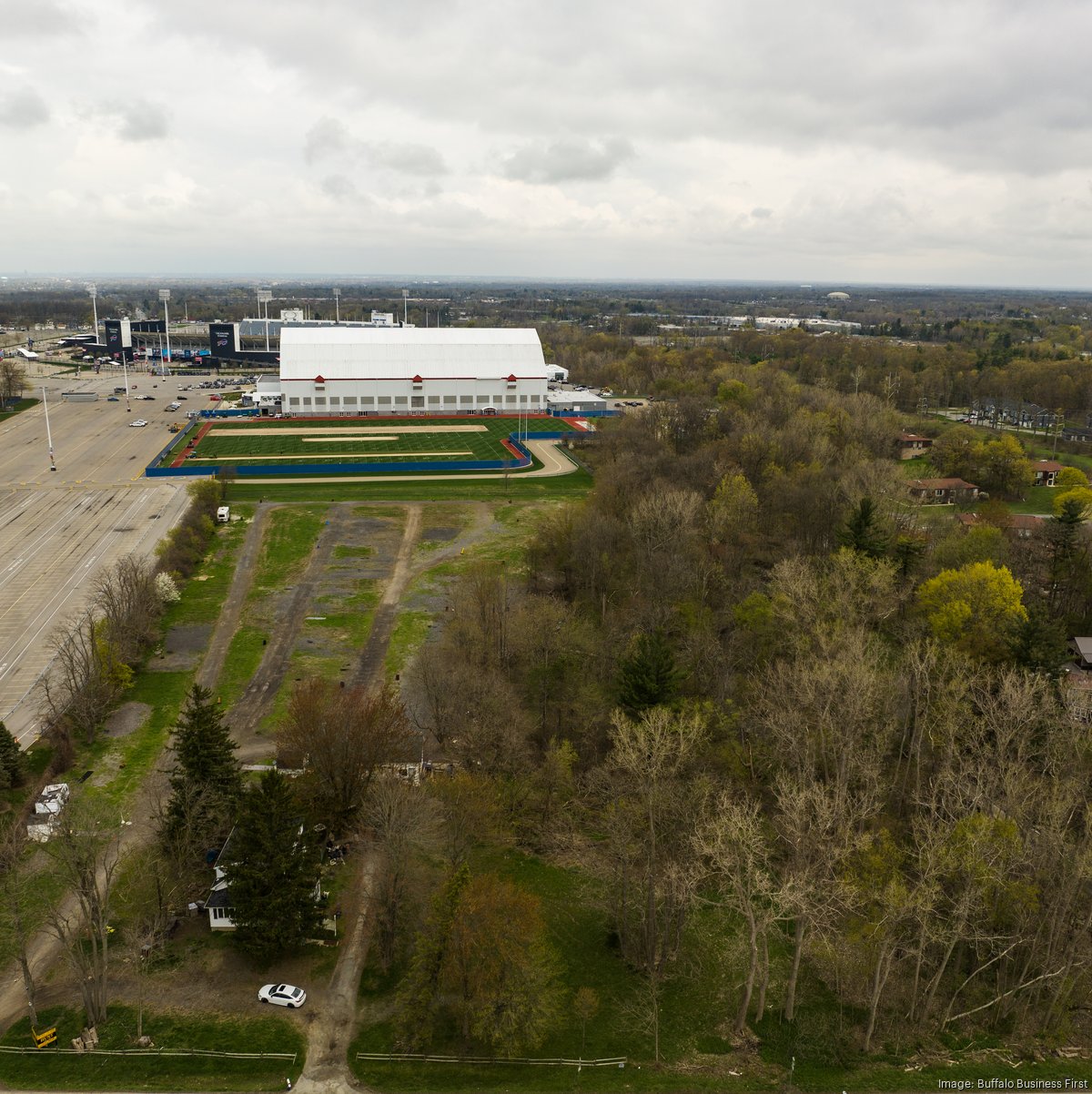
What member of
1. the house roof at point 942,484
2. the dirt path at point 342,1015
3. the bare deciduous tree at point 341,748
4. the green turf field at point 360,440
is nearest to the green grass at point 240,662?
the dirt path at point 342,1015

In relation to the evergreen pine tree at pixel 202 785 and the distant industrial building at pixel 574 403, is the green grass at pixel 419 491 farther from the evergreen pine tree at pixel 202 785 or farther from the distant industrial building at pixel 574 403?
the evergreen pine tree at pixel 202 785

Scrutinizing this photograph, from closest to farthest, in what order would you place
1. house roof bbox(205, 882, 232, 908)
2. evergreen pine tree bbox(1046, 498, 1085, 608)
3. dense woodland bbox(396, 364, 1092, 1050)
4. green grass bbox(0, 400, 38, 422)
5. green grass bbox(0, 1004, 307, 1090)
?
1. green grass bbox(0, 1004, 307, 1090)
2. dense woodland bbox(396, 364, 1092, 1050)
3. house roof bbox(205, 882, 232, 908)
4. evergreen pine tree bbox(1046, 498, 1085, 608)
5. green grass bbox(0, 400, 38, 422)

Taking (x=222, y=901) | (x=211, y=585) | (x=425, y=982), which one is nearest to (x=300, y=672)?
(x=211, y=585)

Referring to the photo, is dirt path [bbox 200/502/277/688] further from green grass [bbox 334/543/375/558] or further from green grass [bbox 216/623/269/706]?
green grass [bbox 334/543/375/558]

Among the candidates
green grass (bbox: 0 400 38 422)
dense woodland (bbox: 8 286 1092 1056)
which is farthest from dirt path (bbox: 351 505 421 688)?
green grass (bbox: 0 400 38 422)

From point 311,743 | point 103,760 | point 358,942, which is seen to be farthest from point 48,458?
point 358,942

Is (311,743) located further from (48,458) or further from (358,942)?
(48,458)
